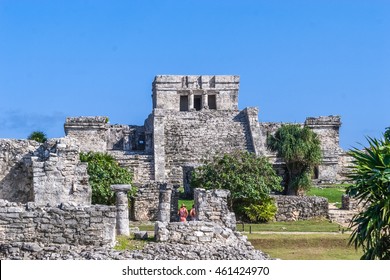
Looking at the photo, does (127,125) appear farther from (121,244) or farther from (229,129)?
(121,244)

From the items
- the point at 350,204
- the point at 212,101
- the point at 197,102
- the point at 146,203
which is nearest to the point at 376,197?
the point at 146,203

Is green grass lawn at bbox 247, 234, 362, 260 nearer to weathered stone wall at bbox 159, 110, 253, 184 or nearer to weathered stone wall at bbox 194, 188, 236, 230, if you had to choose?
weathered stone wall at bbox 194, 188, 236, 230

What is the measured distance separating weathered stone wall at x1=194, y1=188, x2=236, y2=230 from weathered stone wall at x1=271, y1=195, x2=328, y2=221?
770cm

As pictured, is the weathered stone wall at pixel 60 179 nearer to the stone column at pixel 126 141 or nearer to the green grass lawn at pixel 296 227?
the green grass lawn at pixel 296 227

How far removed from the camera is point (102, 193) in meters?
24.7

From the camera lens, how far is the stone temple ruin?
12445mm

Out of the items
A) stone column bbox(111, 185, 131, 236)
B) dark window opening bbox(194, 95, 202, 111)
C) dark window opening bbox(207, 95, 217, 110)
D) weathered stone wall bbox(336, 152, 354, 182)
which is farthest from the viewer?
dark window opening bbox(194, 95, 202, 111)

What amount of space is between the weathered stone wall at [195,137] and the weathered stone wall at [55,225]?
2630cm

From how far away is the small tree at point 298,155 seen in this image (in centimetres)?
3394

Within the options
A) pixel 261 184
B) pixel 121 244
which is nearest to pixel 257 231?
pixel 261 184

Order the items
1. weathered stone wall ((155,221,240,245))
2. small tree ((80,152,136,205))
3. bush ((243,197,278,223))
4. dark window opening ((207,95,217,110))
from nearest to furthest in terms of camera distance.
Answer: weathered stone wall ((155,221,240,245)), small tree ((80,152,136,205)), bush ((243,197,278,223)), dark window opening ((207,95,217,110))

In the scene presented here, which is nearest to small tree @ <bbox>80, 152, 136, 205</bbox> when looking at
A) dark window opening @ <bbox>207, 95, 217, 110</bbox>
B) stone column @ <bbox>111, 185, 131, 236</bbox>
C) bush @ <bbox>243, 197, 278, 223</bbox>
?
bush @ <bbox>243, 197, 278, 223</bbox>

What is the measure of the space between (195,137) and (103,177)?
18455 mm

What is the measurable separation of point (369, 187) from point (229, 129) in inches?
1264
